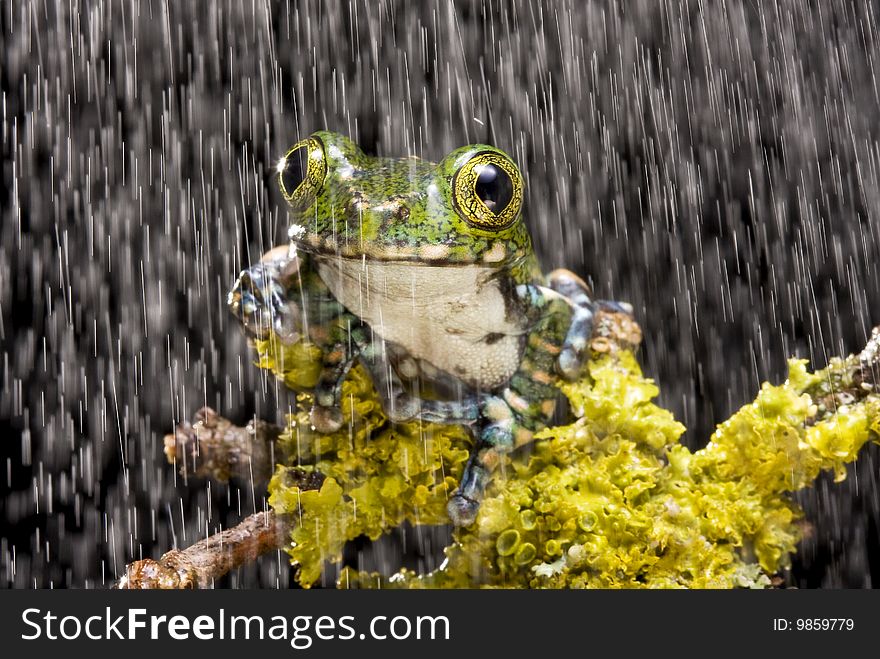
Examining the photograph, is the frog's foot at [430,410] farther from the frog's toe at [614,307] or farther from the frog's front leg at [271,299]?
the frog's toe at [614,307]

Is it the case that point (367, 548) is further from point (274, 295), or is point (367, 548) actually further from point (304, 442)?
point (274, 295)

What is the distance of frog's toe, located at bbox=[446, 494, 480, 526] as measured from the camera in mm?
1502

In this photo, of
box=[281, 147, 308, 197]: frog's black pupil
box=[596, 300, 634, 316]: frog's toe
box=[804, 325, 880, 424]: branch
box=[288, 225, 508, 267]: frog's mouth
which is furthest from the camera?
box=[596, 300, 634, 316]: frog's toe

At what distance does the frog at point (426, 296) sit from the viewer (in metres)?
1.32

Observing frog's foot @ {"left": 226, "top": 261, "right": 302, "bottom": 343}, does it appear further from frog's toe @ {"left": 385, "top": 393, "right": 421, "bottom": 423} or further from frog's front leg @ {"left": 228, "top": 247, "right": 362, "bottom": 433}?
frog's toe @ {"left": 385, "top": 393, "right": 421, "bottom": 423}

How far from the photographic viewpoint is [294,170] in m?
1.42

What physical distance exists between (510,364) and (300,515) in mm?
492

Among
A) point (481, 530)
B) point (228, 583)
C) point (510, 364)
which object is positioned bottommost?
point (228, 583)

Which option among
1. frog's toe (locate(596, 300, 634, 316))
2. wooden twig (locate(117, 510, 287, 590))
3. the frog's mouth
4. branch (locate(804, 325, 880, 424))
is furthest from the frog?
branch (locate(804, 325, 880, 424))

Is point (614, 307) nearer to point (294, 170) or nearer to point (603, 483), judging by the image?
point (603, 483)

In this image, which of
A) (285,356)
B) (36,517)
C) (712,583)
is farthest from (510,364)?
(36,517)

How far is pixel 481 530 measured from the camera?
1.55 metres

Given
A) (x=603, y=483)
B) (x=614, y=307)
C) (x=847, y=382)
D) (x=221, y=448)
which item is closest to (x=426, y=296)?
(x=603, y=483)

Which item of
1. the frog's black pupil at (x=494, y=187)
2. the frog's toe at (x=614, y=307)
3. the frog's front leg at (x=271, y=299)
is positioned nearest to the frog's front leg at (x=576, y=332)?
the frog's toe at (x=614, y=307)
